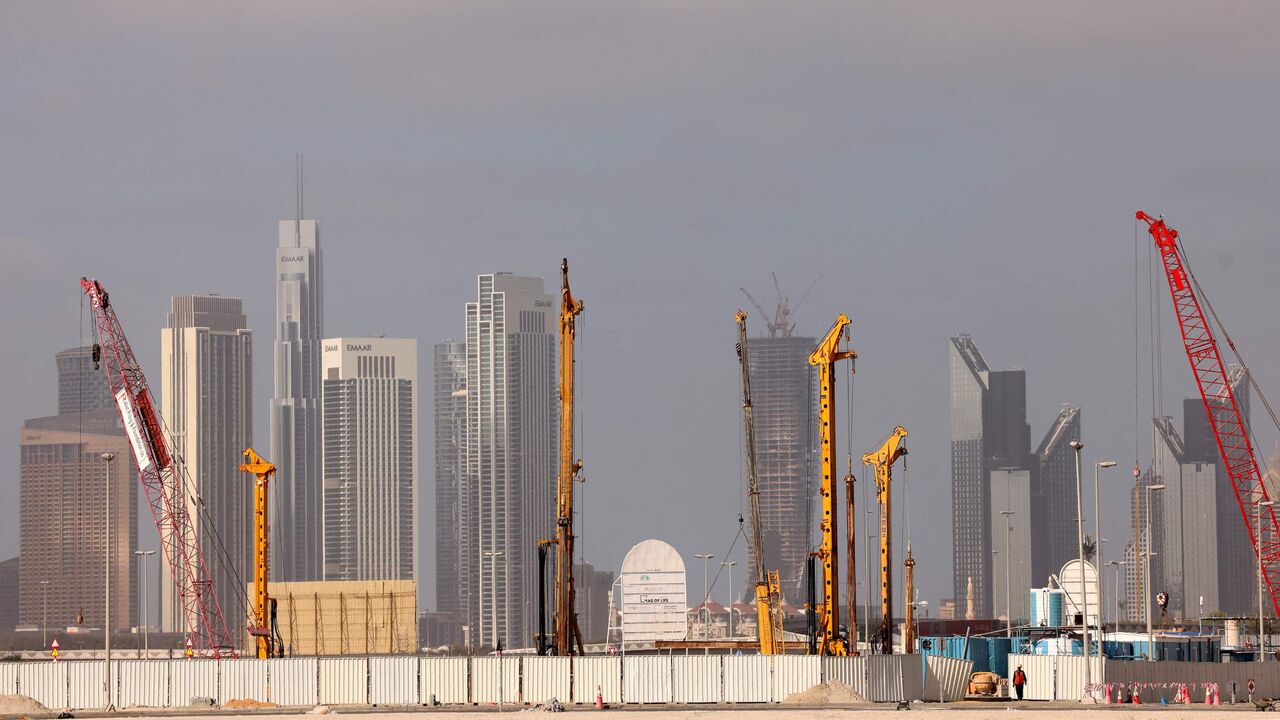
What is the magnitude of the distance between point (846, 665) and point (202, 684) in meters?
26.6

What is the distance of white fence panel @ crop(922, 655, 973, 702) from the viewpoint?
3204 inches

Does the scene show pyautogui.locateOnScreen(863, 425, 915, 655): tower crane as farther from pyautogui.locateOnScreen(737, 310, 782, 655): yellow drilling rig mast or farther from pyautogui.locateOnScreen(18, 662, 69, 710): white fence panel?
pyautogui.locateOnScreen(18, 662, 69, 710): white fence panel

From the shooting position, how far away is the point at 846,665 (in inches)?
3098

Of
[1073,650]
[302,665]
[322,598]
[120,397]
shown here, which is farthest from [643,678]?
[322,598]

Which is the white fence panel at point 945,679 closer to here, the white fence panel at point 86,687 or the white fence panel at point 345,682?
the white fence panel at point 345,682

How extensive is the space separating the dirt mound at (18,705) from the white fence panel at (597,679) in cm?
2174

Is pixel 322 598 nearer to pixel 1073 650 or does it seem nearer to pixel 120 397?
pixel 120 397

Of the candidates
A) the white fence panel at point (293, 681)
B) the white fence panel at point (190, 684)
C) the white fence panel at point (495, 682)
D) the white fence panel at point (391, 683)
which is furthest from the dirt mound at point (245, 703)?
the white fence panel at point (495, 682)

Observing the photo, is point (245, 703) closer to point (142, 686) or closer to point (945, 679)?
point (142, 686)

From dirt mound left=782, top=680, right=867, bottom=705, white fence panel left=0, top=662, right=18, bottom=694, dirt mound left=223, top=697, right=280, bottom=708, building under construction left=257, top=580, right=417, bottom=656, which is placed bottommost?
building under construction left=257, top=580, right=417, bottom=656

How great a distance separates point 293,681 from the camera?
80562mm

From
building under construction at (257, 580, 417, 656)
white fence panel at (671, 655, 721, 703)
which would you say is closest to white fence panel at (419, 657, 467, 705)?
white fence panel at (671, 655, 721, 703)

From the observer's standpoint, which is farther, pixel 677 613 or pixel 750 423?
pixel 750 423

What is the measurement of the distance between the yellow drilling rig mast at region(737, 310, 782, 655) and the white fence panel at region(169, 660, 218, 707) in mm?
49110
